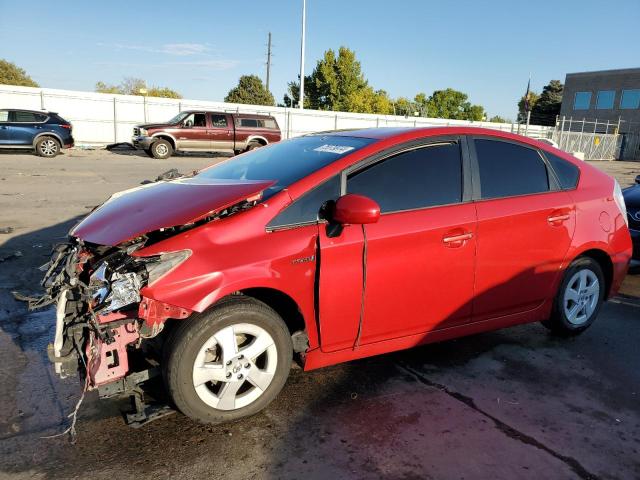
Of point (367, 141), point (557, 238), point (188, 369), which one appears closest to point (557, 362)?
point (557, 238)

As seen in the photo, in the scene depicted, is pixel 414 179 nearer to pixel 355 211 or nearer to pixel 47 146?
pixel 355 211

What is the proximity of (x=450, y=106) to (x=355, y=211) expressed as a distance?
8523 centimetres

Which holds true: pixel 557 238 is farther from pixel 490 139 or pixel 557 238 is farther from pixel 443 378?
pixel 443 378

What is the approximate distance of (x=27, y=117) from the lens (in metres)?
17.8

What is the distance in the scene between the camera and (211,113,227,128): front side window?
834 inches

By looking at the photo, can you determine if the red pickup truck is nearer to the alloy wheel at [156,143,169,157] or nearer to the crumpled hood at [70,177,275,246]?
the alloy wheel at [156,143,169,157]

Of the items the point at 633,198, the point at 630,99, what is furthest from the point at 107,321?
the point at 630,99

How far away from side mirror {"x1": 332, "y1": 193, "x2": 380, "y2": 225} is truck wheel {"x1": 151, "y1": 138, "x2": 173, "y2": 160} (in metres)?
18.5

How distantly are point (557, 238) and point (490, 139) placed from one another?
92 centimetres

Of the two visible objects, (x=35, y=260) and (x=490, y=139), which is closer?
(x=490, y=139)

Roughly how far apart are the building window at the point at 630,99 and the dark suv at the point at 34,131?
176ft

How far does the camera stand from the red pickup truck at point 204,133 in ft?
65.4

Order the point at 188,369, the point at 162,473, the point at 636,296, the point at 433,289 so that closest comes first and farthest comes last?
the point at 162,473, the point at 188,369, the point at 433,289, the point at 636,296

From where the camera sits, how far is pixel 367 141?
132 inches
